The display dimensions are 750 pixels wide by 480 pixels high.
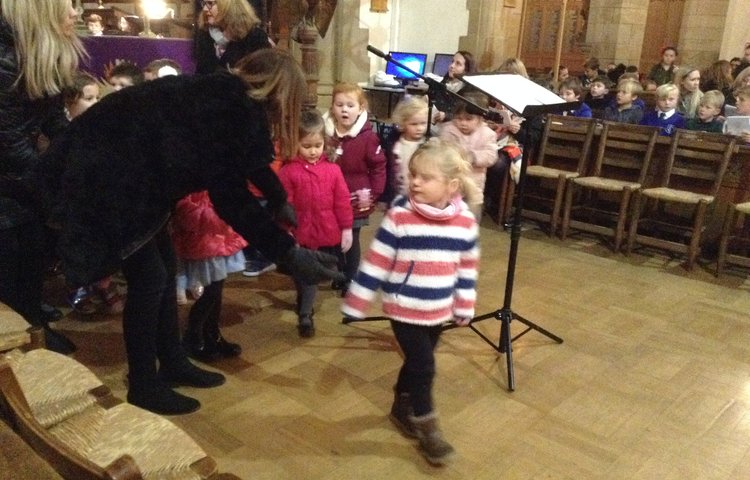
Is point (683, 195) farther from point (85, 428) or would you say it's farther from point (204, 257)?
point (85, 428)

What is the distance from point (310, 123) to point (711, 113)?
355 cm

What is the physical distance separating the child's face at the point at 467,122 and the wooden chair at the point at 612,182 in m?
1.79

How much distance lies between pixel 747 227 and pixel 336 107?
10.1 ft

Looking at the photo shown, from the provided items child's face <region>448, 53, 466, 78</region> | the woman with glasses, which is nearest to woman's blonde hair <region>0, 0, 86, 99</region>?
the woman with glasses

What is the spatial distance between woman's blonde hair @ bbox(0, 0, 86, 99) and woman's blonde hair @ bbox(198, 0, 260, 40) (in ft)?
3.17

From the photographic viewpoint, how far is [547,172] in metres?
5.11

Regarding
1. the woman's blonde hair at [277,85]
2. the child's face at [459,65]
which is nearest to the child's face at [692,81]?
the child's face at [459,65]

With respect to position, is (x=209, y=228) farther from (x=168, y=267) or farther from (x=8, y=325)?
(x=8, y=325)

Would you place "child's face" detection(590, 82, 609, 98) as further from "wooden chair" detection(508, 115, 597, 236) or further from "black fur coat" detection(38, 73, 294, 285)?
"black fur coat" detection(38, 73, 294, 285)

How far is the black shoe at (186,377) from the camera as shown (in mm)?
2596

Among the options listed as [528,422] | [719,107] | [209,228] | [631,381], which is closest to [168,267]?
[209,228]

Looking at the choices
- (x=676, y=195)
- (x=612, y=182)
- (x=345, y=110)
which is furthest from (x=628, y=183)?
(x=345, y=110)

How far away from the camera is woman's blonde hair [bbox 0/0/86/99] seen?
224cm

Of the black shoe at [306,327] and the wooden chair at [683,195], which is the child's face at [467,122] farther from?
the wooden chair at [683,195]
